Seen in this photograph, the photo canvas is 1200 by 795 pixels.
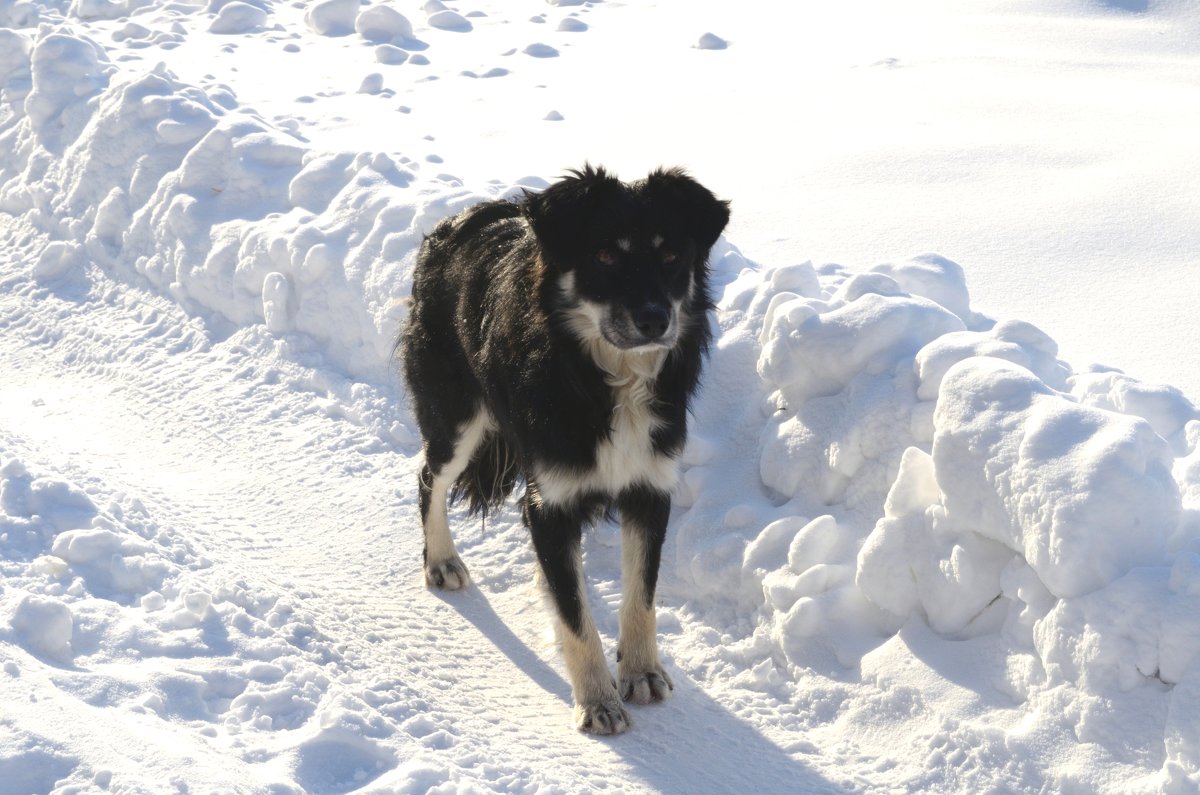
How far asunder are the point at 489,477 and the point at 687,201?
1794 mm

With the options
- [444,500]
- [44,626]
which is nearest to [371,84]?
[444,500]

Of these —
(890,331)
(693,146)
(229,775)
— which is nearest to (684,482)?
(890,331)

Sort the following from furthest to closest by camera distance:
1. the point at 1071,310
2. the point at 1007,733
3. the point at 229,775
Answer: the point at 1071,310
the point at 1007,733
the point at 229,775

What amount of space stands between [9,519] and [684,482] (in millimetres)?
2791

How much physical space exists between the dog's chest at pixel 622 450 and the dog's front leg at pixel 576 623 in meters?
0.11

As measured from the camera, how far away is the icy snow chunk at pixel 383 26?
524 inches

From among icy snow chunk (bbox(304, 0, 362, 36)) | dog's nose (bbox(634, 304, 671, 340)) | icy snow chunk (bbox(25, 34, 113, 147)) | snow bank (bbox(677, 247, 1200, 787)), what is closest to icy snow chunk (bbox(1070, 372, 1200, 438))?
snow bank (bbox(677, 247, 1200, 787))

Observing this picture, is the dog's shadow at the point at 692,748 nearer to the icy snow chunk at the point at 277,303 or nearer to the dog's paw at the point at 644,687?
the dog's paw at the point at 644,687

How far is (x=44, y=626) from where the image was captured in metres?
4.37

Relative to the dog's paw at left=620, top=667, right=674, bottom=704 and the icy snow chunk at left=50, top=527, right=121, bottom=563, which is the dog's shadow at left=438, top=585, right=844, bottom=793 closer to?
the dog's paw at left=620, top=667, right=674, bottom=704

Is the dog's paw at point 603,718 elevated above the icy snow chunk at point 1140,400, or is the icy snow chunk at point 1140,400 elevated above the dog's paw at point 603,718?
the icy snow chunk at point 1140,400

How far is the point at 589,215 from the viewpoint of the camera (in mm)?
4547

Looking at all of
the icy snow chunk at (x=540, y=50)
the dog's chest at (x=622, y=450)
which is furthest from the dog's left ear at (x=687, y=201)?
the icy snow chunk at (x=540, y=50)

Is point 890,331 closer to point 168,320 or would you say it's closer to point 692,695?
point 692,695
